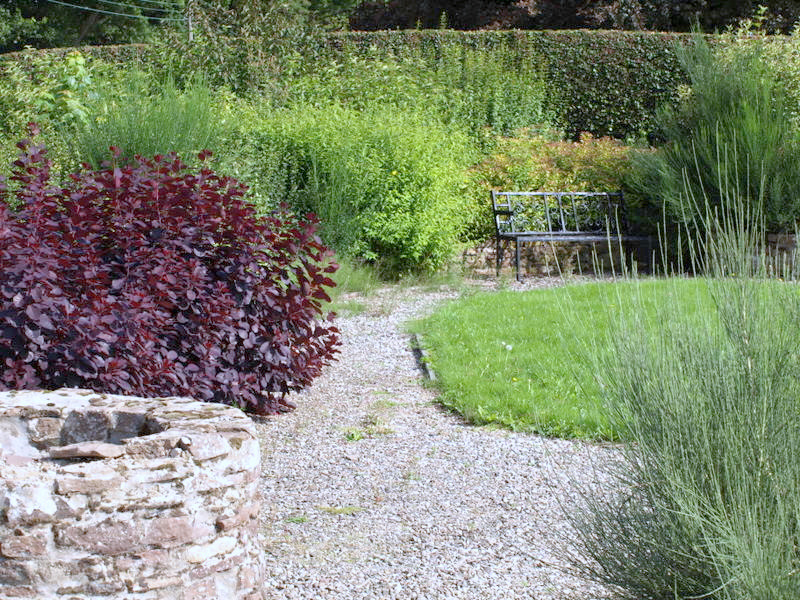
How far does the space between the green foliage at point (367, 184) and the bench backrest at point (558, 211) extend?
2.43ft

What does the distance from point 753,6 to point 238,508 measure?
17587 millimetres

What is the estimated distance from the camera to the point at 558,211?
36.6 ft

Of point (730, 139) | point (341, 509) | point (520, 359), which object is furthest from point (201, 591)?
point (730, 139)

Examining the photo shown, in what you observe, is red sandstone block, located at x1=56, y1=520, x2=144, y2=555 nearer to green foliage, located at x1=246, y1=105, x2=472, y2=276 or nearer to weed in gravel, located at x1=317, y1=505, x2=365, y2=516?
weed in gravel, located at x1=317, y1=505, x2=365, y2=516

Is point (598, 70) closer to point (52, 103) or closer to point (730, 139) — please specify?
point (730, 139)

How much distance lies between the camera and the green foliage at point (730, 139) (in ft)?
31.7

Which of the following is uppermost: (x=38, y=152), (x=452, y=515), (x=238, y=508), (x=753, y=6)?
(x=753, y=6)

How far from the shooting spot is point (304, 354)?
5.23 meters

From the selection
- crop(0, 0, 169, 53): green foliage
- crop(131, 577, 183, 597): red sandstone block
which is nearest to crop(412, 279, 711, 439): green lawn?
crop(131, 577, 183, 597): red sandstone block

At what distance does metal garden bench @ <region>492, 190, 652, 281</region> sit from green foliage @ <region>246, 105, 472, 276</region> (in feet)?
2.27

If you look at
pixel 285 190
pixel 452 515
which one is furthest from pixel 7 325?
pixel 285 190

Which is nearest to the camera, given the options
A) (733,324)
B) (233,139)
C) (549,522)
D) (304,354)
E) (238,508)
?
(733,324)

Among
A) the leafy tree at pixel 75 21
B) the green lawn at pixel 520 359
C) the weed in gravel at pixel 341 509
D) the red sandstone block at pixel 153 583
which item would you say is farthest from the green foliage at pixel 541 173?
the leafy tree at pixel 75 21

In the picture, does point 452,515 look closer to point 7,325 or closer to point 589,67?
point 7,325
